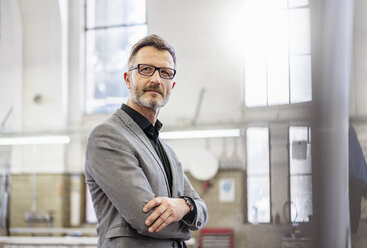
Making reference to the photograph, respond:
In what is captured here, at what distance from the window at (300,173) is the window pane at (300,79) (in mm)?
12

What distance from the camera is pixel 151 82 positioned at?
0.70 metres

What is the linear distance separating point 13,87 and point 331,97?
5.47 meters

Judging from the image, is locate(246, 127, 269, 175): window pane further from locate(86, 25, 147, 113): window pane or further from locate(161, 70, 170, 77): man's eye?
locate(86, 25, 147, 113): window pane

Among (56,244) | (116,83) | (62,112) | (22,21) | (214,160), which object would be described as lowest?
(56,244)

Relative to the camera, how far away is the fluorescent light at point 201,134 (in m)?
4.61

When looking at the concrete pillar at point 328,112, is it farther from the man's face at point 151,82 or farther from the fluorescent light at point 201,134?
the fluorescent light at point 201,134

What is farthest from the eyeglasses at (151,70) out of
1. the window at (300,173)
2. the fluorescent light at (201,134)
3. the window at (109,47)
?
the window at (109,47)

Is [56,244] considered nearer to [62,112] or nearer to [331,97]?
[62,112]

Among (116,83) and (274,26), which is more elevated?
(116,83)

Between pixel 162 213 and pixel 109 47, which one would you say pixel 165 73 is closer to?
pixel 162 213

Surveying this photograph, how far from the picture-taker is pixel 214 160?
472 centimetres

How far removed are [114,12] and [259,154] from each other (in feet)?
17.9

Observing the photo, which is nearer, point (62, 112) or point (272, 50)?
point (272, 50)

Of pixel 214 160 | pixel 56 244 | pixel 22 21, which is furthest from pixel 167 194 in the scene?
pixel 22 21
